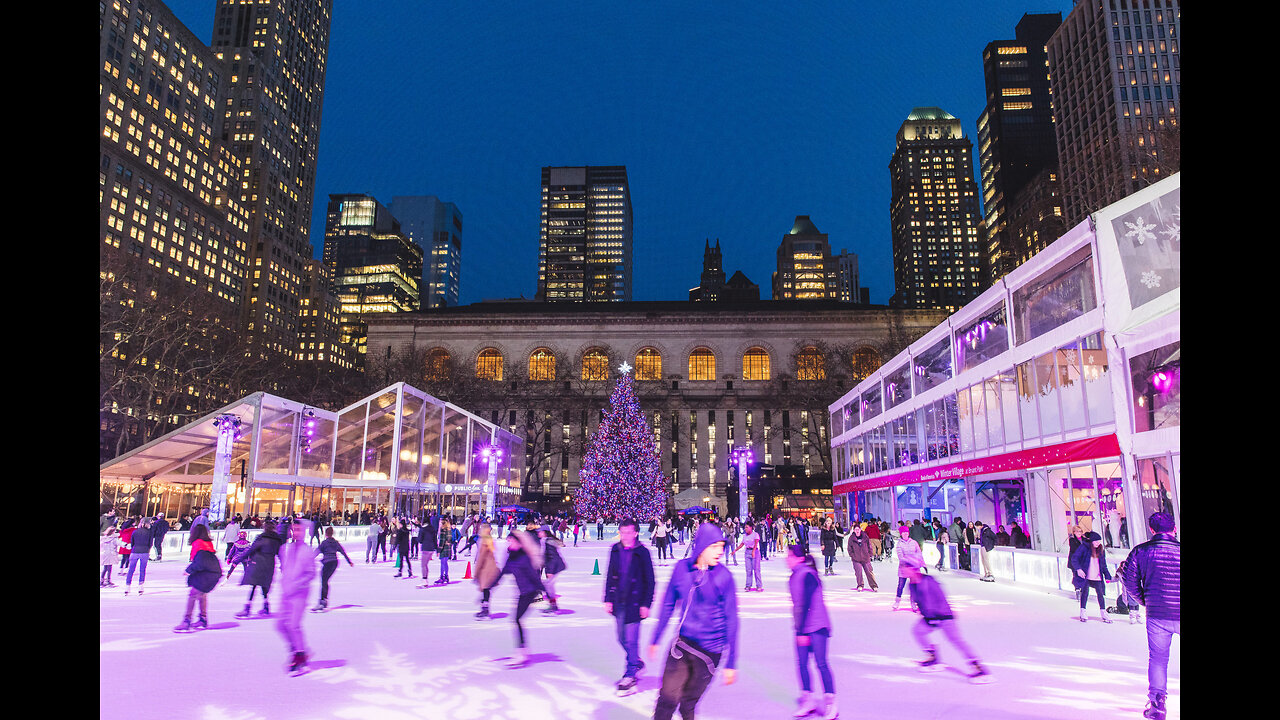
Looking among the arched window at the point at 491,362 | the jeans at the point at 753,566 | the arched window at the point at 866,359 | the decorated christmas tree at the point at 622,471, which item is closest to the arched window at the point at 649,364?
the arched window at the point at 491,362

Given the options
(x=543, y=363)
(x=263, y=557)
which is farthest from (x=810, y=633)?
(x=543, y=363)

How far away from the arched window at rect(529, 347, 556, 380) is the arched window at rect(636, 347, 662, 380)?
9253 mm

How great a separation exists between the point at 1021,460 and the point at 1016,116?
152521 millimetres

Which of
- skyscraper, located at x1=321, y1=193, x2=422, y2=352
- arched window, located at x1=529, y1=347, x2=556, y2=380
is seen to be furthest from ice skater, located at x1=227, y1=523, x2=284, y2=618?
skyscraper, located at x1=321, y1=193, x2=422, y2=352

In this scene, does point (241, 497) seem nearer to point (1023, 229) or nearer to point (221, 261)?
point (1023, 229)

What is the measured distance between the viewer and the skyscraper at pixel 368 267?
16975 cm

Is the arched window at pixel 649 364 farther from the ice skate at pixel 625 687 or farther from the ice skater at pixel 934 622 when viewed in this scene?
the ice skate at pixel 625 687

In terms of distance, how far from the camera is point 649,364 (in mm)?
74688

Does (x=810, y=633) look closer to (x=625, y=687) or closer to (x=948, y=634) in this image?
(x=625, y=687)

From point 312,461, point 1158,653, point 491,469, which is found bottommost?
point 1158,653

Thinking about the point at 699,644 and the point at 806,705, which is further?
the point at 806,705

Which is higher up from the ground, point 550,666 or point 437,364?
point 437,364

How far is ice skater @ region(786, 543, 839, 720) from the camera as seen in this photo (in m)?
5.54

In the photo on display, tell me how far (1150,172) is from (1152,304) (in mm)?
27661
